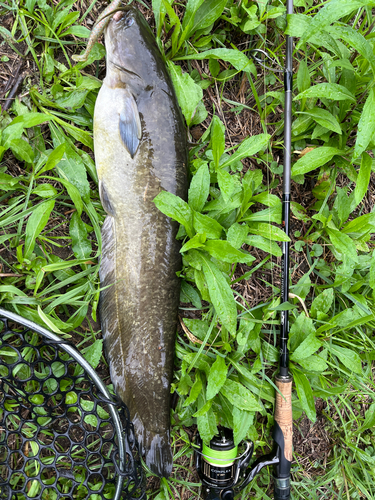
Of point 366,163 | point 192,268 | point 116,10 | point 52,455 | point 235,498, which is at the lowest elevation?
point 235,498

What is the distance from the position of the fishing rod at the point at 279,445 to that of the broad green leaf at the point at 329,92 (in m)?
0.13

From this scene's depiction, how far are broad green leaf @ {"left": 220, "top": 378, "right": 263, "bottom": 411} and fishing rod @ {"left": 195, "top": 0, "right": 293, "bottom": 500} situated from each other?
23 centimetres

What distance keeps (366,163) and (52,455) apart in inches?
112

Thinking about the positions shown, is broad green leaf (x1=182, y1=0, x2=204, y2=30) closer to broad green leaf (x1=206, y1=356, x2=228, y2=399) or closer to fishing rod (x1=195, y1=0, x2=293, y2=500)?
fishing rod (x1=195, y1=0, x2=293, y2=500)

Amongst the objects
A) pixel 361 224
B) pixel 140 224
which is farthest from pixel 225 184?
pixel 361 224

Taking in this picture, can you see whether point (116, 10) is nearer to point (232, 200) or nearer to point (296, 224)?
point (232, 200)

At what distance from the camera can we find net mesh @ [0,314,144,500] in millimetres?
1970

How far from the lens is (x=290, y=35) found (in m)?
2.16

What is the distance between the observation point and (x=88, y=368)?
1.97m

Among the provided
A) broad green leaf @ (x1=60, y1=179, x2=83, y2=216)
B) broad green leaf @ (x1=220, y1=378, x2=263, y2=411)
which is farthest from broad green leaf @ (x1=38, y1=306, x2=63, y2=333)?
broad green leaf @ (x1=220, y1=378, x2=263, y2=411)

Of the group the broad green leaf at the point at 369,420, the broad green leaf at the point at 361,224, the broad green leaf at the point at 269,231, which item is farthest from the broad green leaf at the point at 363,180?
the broad green leaf at the point at 369,420

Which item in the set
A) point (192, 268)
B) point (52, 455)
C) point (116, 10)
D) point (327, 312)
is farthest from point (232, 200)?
point (52, 455)

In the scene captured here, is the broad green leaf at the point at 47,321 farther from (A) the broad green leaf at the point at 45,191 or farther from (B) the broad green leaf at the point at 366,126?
(B) the broad green leaf at the point at 366,126

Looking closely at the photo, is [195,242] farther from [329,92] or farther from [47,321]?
[329,92]
